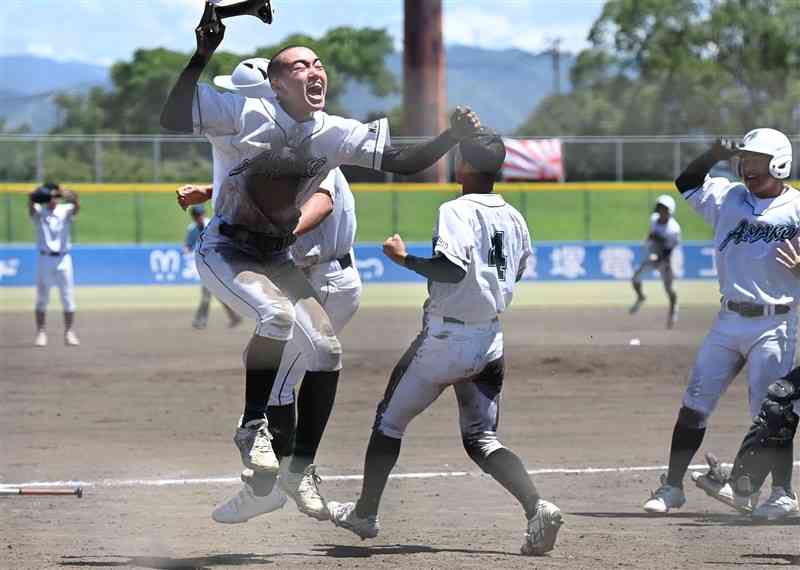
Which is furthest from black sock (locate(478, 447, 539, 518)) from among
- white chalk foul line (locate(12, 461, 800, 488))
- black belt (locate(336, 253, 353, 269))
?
white chalk foul line (locate(12, 461, 800, 488))

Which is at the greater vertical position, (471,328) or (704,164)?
(704,164)

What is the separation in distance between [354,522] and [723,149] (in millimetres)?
2434

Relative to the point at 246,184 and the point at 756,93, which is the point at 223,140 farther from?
the point at 756,93

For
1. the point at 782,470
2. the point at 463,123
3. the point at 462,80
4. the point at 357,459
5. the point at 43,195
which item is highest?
the point at 462,80

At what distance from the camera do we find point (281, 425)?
640cm

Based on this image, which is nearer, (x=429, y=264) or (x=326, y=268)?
(x=429, y=264)

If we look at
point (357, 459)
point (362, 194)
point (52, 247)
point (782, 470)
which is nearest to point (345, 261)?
point (782, 470)

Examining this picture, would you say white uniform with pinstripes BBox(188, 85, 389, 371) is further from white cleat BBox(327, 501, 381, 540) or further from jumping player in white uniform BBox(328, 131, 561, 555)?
white cleat BBox(327, 501, 381, 540)

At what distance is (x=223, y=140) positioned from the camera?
570 centimetres

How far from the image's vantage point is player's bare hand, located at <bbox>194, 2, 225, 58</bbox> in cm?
519

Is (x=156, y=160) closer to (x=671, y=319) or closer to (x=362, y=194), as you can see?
(x=671, y=319)

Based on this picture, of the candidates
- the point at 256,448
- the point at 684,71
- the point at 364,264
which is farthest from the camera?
the point at 364,264

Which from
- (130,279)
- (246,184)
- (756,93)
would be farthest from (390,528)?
(130,279)

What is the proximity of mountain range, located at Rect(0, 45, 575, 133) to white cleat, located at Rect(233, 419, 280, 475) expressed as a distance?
5.88 feet
